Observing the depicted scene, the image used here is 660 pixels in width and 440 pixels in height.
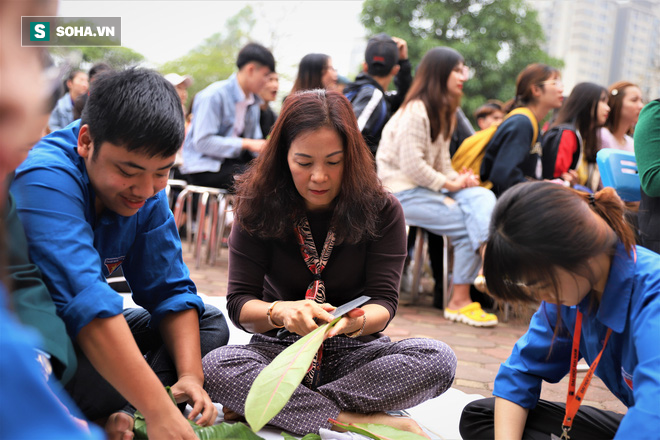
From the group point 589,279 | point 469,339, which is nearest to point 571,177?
point 469,339

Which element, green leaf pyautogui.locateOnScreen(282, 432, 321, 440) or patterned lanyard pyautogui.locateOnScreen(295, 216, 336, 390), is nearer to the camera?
green leaf pyautogui.locateOnScreen(282, 432, 321, 440)

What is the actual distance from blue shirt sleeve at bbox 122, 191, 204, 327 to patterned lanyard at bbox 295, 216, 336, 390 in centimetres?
42

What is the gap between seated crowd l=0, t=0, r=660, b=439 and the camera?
134 cm

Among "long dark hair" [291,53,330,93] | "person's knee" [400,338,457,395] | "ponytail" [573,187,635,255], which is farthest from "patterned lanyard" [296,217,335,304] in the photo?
"long dark hair" [291,53,330,93]

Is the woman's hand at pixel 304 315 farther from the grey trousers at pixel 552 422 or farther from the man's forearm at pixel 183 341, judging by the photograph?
the grey trousers at pixel 552 422

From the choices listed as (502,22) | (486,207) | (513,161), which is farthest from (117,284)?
(502,22)

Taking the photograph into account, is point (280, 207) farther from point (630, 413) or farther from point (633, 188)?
point (633, 188)

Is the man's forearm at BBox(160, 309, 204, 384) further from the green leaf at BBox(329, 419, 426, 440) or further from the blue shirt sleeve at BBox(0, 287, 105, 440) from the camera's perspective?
the blue shirt sleeve at BBox(0, 287, 105, 440)

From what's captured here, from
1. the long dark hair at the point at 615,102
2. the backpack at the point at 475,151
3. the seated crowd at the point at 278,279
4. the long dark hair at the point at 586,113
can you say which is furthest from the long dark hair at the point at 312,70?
the seated crowd at the point at 278,279

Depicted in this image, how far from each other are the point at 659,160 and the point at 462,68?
2.19 m

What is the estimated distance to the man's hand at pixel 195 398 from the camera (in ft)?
6.19

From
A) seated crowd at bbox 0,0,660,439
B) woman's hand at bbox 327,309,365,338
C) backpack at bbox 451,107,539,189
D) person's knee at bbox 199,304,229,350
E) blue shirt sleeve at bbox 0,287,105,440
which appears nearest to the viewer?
blue shirt sleeve at bbox 0,287,105,440

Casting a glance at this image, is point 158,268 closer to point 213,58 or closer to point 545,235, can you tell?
point 545,235

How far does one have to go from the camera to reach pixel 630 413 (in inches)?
54.3
